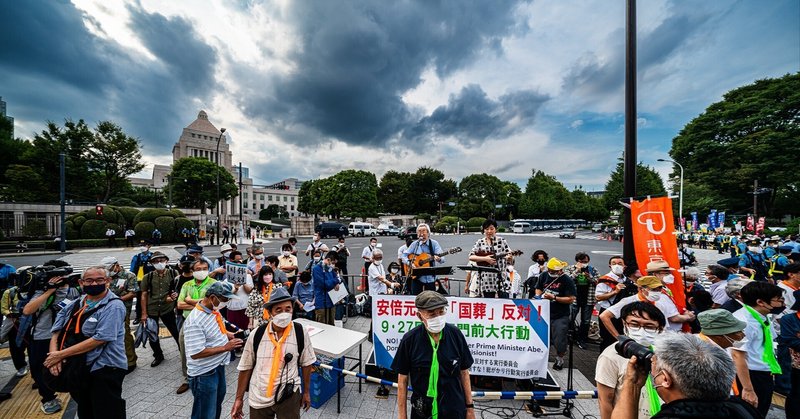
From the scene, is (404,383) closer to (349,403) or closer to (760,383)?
(349,403)

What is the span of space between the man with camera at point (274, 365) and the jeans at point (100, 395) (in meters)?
1.44

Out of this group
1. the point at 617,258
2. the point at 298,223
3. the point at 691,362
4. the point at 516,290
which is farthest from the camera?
the point at 298,223

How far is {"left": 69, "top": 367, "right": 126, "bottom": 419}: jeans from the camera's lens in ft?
9.79

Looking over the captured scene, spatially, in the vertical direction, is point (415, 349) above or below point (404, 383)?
above

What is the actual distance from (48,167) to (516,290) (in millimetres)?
48008

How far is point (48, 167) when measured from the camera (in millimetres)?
31625

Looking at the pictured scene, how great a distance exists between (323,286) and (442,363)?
3919mm

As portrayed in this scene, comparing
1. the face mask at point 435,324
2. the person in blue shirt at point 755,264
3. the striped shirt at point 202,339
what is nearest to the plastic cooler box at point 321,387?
the striped shirt at point 202,339

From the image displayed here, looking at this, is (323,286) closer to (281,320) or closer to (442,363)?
(281,320)

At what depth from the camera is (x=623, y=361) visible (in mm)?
2189

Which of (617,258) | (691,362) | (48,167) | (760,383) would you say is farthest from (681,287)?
(48,167)

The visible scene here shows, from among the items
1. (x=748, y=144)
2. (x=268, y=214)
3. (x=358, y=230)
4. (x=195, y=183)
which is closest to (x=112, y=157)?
(x=195, y=183)

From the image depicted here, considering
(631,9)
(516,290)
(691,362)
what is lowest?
(516,290)

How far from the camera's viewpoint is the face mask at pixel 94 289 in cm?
301
